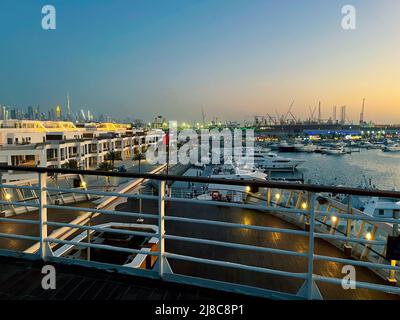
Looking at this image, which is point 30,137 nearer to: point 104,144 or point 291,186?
point 104,144

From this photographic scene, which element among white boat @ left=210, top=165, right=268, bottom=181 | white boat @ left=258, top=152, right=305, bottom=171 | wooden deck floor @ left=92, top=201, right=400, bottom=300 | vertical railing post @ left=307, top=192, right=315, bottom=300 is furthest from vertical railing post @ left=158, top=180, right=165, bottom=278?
white boat @ left=258, top=152, right=305, bottom=171

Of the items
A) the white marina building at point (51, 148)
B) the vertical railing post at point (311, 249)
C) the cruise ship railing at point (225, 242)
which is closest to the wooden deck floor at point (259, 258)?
the cruise ship railing at point (225, 242)

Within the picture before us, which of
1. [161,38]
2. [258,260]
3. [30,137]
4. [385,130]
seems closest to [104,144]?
[30,137]

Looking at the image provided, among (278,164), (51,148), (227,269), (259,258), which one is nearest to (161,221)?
(227,269)

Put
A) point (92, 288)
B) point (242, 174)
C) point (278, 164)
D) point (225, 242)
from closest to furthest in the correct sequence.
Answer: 1. point (92, 288)
2. point (225, 242)
3. point (242, 174)
4. point (278, 164)

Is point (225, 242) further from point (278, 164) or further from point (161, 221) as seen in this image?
point (278, 164)

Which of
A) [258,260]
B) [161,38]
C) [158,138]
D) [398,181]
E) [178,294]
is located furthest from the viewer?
[158,138]

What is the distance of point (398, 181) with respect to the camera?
1373 inches

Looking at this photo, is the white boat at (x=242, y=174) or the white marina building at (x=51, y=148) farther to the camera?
the white marina building at (x=51, y=148)

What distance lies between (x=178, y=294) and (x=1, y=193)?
667cm

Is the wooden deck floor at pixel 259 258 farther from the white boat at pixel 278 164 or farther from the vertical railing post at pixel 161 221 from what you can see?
the white boat at pixel 278 164

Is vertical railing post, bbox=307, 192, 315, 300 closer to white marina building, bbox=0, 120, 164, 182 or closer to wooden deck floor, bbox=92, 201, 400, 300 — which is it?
wooden deck floor, bbox=92, 201, 400, 300

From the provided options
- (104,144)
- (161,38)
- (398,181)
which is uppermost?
(161,38)

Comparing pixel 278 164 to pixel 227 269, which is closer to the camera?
pixel 227 269
